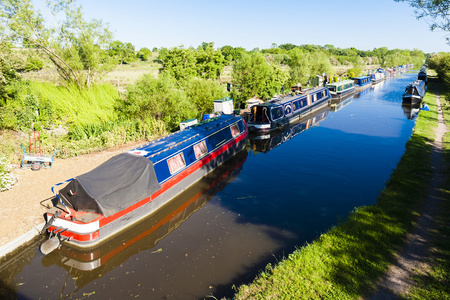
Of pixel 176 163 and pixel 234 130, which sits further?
pixel 234 130

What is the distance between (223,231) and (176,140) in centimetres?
558

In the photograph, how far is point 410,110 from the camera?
98.4 feet

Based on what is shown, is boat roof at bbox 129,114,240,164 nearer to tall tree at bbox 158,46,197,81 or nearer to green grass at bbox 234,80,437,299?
green grass at bbox 234,80,437,299

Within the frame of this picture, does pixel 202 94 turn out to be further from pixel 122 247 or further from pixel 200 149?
pixel 122 247

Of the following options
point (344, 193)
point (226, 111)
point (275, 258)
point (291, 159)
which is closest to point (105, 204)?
point (275, 258)

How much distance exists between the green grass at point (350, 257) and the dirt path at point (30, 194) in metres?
8.10

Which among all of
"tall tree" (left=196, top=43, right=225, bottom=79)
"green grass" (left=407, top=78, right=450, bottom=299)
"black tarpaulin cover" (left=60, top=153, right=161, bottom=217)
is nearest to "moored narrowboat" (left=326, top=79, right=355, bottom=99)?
"tall tree" (left=196, top=43, right=225, bottom=79)

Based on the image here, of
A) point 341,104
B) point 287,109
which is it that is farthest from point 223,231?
point 341,104

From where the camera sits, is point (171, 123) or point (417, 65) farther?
point (417, 65)

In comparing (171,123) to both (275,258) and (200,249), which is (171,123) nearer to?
(200,249)

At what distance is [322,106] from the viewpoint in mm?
31594

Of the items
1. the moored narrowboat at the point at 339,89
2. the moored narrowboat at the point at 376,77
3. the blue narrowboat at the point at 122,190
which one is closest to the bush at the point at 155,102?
the blue narrowboat at the point at 122,190

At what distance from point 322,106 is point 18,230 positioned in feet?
102

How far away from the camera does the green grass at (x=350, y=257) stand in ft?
21.0
